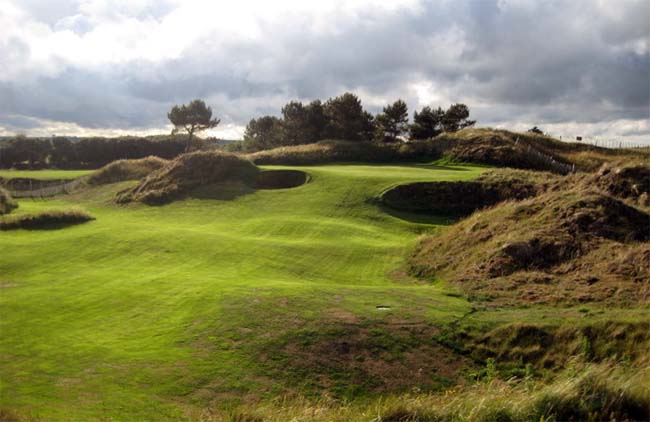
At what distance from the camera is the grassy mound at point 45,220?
98.5 feet

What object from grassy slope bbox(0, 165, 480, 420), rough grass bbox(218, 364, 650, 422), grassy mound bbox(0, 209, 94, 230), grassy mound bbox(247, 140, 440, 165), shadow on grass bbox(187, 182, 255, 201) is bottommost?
grassy slope bbox(0, 165, 480, 420)

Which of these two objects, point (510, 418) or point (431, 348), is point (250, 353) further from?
point (510, 418)

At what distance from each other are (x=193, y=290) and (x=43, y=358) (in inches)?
216

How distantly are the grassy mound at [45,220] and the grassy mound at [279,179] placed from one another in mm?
14617

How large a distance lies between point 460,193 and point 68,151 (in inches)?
3031

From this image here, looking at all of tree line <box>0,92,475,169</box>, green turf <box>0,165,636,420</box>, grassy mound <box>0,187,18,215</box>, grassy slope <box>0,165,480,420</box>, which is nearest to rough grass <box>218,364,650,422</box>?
green turf <box>0,165,636,420</box>

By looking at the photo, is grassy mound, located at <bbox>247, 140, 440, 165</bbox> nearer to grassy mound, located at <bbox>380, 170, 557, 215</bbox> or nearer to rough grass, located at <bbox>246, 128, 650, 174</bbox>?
rough grass, located at <bbox>246, 128, 650, 174</bbox>

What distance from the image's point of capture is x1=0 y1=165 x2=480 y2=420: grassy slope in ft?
34.1

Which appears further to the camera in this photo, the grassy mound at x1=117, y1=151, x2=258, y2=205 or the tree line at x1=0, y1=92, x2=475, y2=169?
the tree line at x1=0, y1=92, x2=475, y2=169

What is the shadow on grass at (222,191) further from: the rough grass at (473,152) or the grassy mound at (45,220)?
the rough grass at (473,152)

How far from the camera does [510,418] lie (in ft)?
19.6

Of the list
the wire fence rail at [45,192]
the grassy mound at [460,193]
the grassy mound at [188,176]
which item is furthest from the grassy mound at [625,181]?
the wire fence rail at [45,192]

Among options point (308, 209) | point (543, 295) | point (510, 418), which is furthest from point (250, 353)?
point (308, 209)

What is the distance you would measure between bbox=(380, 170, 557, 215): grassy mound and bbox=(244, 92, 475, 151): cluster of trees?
40.0 metres
